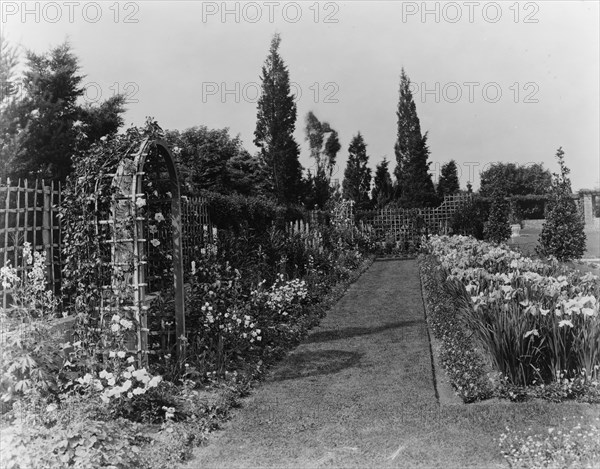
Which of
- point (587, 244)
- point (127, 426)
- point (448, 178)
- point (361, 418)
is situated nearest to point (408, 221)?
point (587, 244)

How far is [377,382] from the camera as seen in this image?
16.2ft

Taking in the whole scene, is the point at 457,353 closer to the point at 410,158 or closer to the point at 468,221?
the point at 468,221

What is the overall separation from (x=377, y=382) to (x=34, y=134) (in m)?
14.1

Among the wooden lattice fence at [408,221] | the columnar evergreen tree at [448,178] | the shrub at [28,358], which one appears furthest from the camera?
the columnar evergreen tree at [448,178]

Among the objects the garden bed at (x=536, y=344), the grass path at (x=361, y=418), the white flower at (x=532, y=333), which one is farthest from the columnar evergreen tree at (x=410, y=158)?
the white flower at (x=532, y=333)

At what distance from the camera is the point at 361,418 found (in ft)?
13.1

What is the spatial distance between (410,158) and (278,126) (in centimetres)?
682

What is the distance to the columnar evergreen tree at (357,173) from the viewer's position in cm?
2945

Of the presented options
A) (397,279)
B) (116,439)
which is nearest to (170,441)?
(116,439)

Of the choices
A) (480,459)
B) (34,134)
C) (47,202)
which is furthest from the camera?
(34,134)

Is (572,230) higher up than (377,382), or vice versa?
(572,230)

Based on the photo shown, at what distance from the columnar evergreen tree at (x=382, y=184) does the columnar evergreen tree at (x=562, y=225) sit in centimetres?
1614

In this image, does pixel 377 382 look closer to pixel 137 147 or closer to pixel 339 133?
pixel 137 147

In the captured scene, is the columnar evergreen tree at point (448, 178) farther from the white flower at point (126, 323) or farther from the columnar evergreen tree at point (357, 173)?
the white flower at point (126, 323)
